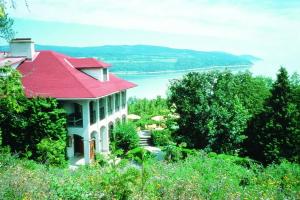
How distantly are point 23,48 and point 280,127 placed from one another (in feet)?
66.8

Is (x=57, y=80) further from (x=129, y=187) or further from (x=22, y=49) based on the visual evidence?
(x=129, y=187)

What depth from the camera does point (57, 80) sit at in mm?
26812

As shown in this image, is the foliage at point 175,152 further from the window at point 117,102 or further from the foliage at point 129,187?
the window at point 117,102

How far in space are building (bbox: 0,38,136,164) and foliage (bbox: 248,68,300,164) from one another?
11770mm

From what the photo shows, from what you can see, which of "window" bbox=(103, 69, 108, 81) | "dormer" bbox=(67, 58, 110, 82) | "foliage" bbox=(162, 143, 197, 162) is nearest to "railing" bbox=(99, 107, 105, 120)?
"dormer" bbox=(67, 58, 110, 82)

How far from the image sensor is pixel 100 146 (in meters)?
29.2

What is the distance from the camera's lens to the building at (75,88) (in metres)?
25.9

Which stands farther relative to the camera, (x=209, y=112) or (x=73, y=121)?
(x=73, y=121)

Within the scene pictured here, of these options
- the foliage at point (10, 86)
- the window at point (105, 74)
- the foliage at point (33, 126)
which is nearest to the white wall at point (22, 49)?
the window at point (105, 74)

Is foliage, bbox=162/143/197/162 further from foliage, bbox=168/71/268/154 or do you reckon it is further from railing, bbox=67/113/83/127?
railing, bbox=67/113/83/127

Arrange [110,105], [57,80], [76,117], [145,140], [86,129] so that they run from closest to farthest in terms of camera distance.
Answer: [86,129], [57,80], [76,117], [110,105], [145,140]

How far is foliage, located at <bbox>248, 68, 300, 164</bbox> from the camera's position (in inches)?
912

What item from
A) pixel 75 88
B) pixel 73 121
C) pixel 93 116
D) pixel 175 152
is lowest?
pixel 175 152


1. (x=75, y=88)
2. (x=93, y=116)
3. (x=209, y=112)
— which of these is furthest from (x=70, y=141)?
(x=209, y=112)
